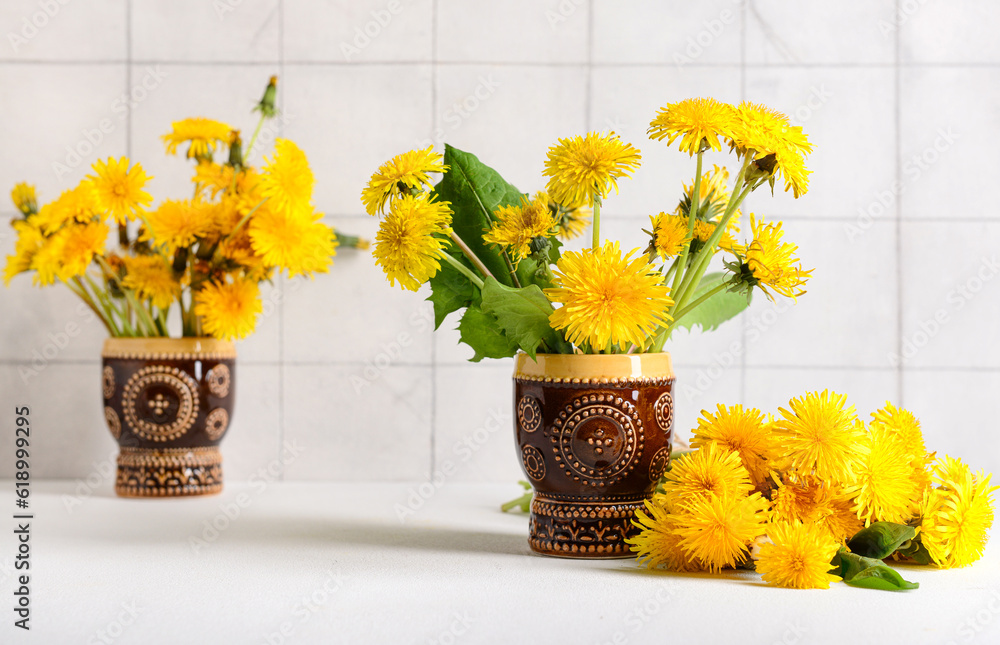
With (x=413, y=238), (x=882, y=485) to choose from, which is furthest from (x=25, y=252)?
(x=882, y=485)

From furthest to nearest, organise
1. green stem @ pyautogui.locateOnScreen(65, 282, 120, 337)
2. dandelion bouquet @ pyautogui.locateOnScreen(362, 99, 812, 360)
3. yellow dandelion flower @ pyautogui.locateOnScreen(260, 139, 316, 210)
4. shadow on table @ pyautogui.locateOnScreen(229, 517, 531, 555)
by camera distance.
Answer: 1. green stem @ pyautogui.locateOnScreen(65, 282, 120, 337)
2. yellow dandelion flower @ pyautogui.locateOnScreen(260, 139, 316, 210)
3. shadow on table @ pyautogui.locateOnScreen(229, 517, 531, 555)
4. dandelion bouquet @ pyautogui.locateOnScreen(362, 99, 812, 360)

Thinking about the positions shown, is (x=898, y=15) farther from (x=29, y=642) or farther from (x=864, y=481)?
(x=29, y=642)

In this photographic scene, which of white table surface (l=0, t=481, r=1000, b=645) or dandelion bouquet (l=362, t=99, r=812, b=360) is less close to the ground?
dandelion bouquet (l=362, t=99, r=812, b=360)

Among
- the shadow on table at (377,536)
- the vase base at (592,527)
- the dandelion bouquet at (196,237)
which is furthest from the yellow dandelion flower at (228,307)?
the vase base at (592,527)

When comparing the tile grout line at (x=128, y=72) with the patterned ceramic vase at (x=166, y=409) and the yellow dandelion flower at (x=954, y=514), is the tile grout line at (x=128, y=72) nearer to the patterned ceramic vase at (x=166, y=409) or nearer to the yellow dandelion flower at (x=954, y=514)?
the patterned ceramic vase at (x=166, y=409)

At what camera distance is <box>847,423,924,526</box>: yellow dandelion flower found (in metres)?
0.63

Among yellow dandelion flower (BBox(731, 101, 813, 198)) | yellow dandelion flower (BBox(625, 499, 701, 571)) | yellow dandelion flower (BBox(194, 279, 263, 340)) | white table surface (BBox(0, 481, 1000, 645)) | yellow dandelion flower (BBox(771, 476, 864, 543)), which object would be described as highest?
yellow dandelion flower (BBox(731, 101, 813, 198))

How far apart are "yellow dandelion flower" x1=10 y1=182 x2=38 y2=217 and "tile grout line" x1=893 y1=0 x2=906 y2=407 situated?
109cm

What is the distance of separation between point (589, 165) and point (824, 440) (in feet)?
0.84

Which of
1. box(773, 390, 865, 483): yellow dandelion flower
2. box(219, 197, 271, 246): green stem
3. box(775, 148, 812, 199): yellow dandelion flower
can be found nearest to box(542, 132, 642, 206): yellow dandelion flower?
box(775, 148, 812, 199): yellow dandelion flower

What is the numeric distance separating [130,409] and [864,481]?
76cm

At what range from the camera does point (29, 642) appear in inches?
20.1

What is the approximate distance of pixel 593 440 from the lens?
661 millimetres

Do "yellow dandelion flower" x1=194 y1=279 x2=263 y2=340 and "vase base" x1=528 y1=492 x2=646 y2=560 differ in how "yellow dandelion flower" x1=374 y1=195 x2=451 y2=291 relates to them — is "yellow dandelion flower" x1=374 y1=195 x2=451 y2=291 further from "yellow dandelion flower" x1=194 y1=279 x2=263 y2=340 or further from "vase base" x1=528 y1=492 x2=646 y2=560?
"yellow dandelion flower" x1=194 y1=279 x2=263 y2=340
